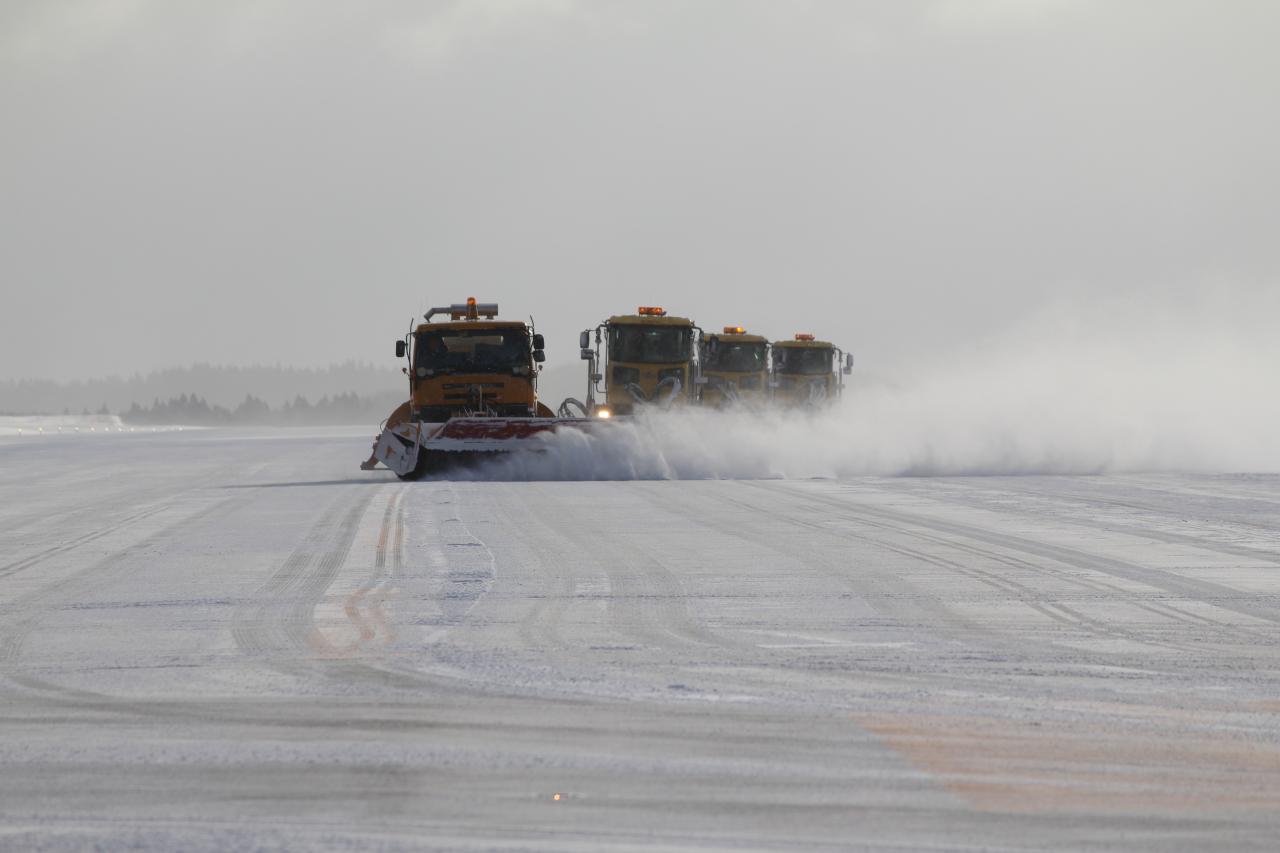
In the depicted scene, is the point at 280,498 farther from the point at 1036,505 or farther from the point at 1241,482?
the point at 1241,482

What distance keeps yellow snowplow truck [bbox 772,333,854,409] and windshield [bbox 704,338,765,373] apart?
204 cm

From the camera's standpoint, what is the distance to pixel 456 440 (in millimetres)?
23625

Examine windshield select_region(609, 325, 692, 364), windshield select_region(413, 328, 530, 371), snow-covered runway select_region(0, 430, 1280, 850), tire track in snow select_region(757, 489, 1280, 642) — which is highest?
windshield select_region(609, 325, 692, 364)

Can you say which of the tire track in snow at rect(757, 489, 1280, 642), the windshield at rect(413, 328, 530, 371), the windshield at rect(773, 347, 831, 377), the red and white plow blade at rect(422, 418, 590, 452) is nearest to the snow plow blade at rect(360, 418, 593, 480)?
the red and white plow blade at rect(422, 418, 590, 452)

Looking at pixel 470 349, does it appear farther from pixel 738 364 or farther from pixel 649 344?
pixel 738 364

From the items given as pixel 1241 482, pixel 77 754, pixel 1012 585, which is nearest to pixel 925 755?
pixel 77 754

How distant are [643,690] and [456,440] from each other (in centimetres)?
1769

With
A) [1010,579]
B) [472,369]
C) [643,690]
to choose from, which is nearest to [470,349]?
[472,369]

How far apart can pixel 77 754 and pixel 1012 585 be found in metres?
6.12

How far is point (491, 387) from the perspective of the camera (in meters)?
25.2

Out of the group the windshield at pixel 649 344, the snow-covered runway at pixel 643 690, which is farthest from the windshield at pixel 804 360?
the snow-covered runway at pixel 643 690

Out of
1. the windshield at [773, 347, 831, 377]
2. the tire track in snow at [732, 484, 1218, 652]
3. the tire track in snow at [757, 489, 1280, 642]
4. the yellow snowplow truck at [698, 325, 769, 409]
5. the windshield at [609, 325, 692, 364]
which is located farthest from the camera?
the windshield at [773, 347, 831, 377]

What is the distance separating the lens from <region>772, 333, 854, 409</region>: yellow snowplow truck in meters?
38.8

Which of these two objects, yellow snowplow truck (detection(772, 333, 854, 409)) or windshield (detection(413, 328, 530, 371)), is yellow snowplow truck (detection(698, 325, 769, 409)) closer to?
yellow snowplow truck (detection(772, 333, 854, 409))
